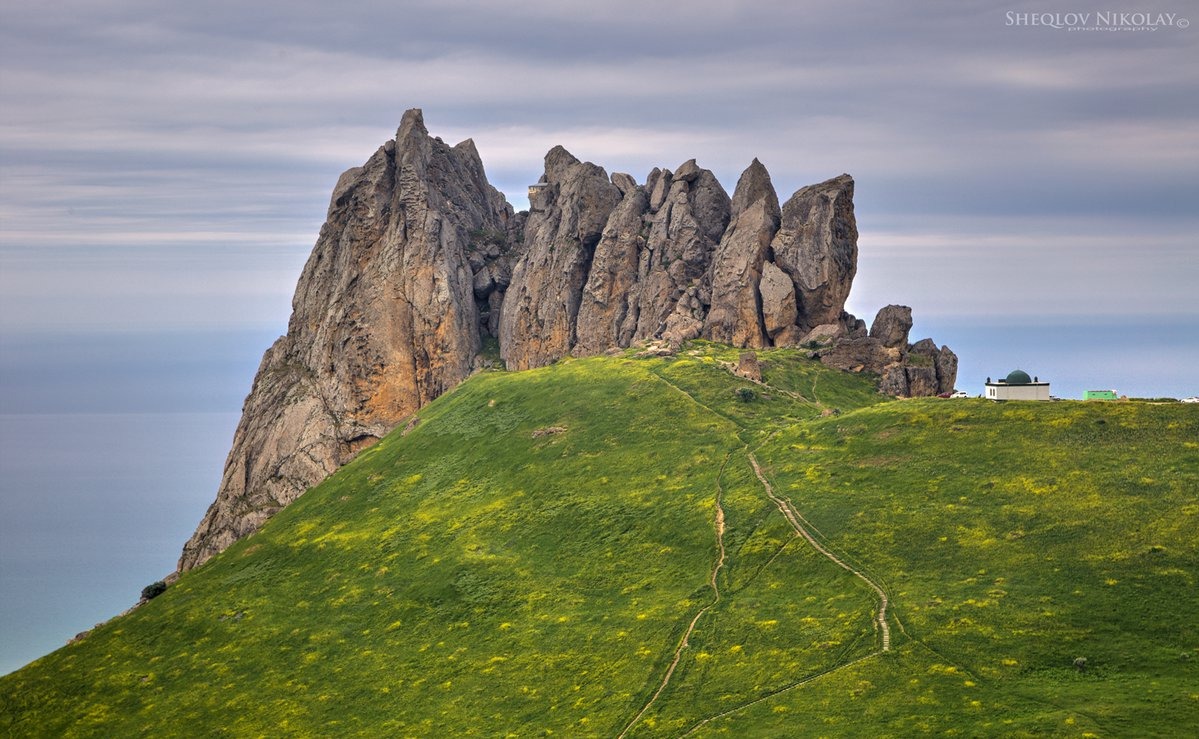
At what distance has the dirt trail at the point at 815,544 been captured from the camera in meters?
85.5

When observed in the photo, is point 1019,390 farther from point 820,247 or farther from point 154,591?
point 154,591

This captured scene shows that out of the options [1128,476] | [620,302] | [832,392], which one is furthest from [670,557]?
[620,302]

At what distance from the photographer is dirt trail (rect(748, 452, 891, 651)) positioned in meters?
85.5

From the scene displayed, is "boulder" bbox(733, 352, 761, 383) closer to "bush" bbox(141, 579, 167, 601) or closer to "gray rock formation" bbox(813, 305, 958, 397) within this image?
"gray rock formation" bbox(813, 305, 958, 397)

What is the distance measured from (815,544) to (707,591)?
10740 mm

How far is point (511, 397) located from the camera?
15825 cm

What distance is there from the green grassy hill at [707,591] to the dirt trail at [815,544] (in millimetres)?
384

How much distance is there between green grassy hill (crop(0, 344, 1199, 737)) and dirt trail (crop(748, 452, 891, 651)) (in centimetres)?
38

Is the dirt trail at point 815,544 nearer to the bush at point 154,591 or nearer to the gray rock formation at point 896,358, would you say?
the gray rock formation at point 896,358

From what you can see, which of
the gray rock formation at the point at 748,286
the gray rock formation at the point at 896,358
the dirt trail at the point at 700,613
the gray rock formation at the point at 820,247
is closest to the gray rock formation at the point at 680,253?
the gray rock formation at the point at 748,286

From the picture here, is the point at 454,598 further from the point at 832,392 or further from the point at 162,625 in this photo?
the point at 832,392

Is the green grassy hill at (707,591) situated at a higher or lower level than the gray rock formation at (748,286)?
lower

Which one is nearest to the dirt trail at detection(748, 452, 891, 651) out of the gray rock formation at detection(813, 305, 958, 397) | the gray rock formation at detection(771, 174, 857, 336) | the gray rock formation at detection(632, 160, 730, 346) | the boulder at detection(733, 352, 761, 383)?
the boulder at detection(733, 352, 761, 383)

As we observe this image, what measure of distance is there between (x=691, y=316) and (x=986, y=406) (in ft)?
225
